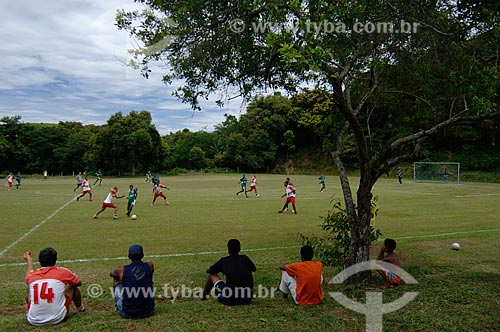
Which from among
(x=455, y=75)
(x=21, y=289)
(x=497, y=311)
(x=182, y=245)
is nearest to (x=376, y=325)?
(x=497, y=311)

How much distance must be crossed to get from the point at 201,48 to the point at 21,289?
17.4 feet

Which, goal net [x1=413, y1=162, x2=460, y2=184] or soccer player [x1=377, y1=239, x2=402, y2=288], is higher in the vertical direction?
goal net [x1=413, y1=162, x2=460, y2=184]

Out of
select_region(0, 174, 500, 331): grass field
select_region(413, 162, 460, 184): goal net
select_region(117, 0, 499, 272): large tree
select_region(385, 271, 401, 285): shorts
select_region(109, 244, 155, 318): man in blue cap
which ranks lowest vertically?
select_region(0, 174, 500, 331): grass field

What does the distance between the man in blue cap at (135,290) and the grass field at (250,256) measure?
6.4 inches

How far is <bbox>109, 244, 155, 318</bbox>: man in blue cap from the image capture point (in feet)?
17.5

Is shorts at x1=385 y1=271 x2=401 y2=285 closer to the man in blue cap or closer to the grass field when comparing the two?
the grass field

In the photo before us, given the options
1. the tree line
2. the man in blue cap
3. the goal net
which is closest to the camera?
the man in blue cap

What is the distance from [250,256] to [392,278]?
3.73 m

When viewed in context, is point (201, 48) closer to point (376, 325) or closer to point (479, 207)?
point (376, 325)

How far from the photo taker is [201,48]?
6926mm

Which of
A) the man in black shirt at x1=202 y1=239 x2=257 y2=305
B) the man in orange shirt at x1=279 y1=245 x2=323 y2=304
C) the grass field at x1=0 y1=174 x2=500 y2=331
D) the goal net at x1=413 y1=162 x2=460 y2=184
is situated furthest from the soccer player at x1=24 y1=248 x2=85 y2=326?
the goal net at x1=413 y1=162 x2=460 y2=184

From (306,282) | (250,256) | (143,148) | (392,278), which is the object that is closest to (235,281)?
(306,282)

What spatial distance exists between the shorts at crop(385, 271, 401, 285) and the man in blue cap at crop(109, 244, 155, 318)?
13.0ft

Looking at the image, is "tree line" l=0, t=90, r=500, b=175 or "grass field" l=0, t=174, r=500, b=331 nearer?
"grass field" l=0, t=174, r=500, b=331
